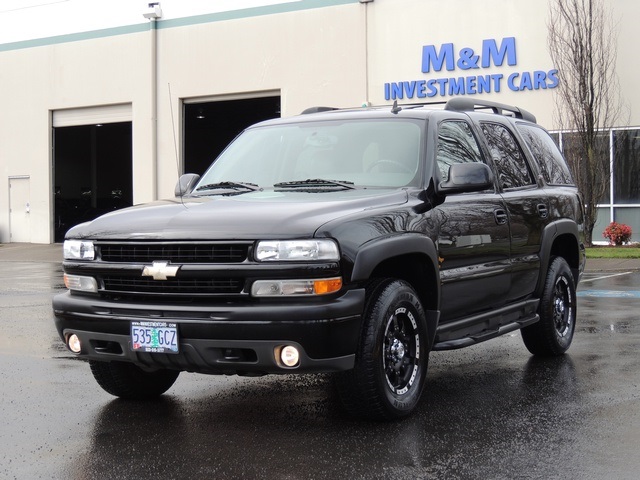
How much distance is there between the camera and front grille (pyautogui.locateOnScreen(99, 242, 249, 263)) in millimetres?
5301

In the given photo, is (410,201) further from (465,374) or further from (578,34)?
(578,34)

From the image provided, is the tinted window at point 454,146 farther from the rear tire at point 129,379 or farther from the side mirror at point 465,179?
the rear tire at point 129,379

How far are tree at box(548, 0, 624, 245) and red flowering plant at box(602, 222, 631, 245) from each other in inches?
17.6

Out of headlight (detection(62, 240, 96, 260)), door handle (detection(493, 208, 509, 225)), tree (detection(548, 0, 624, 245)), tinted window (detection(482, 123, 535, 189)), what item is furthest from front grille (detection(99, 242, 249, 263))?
tree (detection(548, 0, 624, 245))

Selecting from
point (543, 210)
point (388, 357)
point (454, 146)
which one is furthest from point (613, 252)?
point (388, 357)

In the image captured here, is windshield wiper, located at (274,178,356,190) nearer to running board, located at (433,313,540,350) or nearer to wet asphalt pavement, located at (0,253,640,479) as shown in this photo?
running board, located at (433,313,540,350)

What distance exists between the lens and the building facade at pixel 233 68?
24281 millimetres

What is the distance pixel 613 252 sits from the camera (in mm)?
20797

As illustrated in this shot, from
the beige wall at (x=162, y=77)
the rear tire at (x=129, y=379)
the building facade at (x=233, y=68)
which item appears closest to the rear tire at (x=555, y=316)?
the rear tire at (x=129, y=379)

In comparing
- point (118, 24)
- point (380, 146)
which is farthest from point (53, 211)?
point (380, 146)

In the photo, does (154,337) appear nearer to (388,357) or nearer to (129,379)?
(129,379)

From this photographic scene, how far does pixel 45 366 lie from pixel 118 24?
24708 mm

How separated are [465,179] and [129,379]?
2578 mm

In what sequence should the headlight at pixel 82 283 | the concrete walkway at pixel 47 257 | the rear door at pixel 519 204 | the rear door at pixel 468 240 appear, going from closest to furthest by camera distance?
the headlight at pixel 82 283
the rear door at pixel 468 240
the rear door at pixel 519 204
the concrete walkway at pixel 47 257
